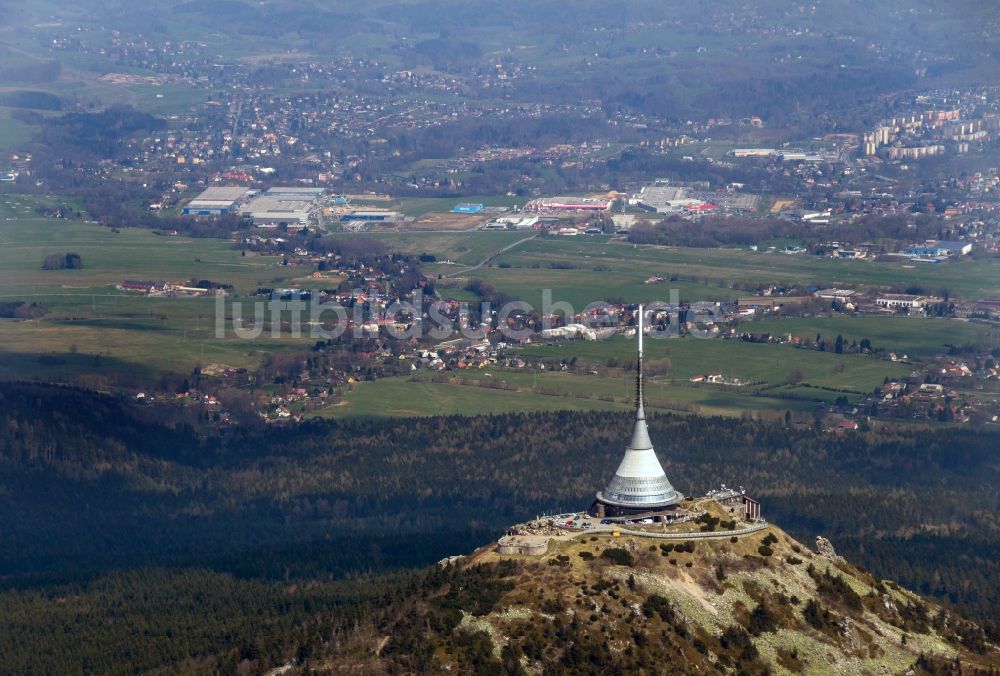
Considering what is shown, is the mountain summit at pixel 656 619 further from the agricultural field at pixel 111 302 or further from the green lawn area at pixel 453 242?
the green lawn area at pixel 453 242

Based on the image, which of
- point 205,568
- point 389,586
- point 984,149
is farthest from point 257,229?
point 389,586

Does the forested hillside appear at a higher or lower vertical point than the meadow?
lower

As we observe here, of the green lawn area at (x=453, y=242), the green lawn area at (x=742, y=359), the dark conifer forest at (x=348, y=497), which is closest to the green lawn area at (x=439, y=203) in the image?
the green lawn area at (x=453, y=242)

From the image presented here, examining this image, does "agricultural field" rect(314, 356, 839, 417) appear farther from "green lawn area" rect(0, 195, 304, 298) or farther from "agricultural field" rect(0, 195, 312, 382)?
"green lawn area" rect(0, 195, 304, 298)

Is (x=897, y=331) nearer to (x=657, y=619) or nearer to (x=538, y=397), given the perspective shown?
(x=538, y=397)

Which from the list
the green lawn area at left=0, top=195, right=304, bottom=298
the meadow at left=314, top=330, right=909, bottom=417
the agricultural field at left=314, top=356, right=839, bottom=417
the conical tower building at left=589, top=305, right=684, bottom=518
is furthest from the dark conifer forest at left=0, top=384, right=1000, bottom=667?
the green lawn area at left=0, top=195, right=304, bottom=298

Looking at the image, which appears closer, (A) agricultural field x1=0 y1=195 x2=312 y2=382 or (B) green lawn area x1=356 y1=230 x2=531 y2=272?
(A) agricultural field x1=0 y1=195 x2=312 y2=382

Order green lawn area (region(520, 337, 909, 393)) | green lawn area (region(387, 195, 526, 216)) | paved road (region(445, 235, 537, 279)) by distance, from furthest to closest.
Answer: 1. green lawn area (region(387, 195, 526, 216))
2. paved road (region(445, 235, 537, 279))
3. green lawn area (region(520, 337, 909, 393))
